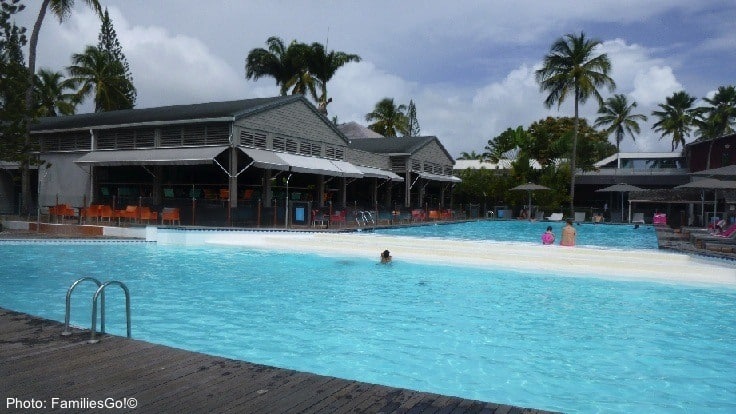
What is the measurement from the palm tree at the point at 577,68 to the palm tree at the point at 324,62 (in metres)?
14.9

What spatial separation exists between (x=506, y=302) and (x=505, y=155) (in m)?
37.3

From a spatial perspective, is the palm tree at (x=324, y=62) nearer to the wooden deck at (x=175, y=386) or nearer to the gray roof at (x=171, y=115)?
the gray roof at (x=171, y=115)

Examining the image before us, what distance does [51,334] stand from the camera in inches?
206

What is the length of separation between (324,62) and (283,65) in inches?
135

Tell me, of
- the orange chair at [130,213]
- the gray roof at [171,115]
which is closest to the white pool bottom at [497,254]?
the orange chair at [130,213]

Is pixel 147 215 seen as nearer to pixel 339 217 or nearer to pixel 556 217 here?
pixel 339 217

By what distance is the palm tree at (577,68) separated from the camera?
39969mm

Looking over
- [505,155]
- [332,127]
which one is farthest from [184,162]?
[505,155]

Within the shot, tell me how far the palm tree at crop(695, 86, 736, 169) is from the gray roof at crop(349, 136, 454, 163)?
3247cm

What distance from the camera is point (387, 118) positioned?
5353 centimetres

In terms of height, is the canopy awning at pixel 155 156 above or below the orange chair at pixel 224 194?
above

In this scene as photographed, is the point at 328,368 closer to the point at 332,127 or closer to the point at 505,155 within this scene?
the point at 332,127


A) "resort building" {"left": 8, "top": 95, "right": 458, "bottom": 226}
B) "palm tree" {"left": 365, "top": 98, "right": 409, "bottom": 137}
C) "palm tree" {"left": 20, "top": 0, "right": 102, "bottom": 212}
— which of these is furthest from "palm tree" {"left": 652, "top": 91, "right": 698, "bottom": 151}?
"palm tree" {"left": 20, "top": 0, "right": 102, "bottom": 212}

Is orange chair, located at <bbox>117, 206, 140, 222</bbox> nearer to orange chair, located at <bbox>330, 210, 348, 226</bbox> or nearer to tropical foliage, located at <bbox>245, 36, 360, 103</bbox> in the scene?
orange chair, located at <bbox>330, 210, 348, 226</bbox>
